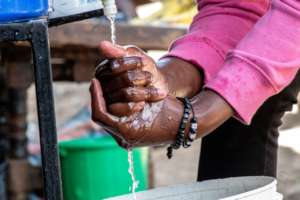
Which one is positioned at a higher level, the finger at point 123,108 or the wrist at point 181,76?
the wrist at point 181,76

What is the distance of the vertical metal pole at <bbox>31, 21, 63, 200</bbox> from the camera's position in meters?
1.07

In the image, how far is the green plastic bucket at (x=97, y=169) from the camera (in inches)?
113

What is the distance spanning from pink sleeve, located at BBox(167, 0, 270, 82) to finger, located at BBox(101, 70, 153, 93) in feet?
0.99

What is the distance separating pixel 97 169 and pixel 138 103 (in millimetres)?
1814

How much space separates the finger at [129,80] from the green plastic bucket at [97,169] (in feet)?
5.68

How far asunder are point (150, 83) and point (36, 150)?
236cm

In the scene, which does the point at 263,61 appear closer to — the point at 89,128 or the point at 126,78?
the point at 126,78

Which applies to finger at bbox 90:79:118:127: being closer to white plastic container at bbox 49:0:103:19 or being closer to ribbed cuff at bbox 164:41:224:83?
white plastic container at bbox 49:0:103:19

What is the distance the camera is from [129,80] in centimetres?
111

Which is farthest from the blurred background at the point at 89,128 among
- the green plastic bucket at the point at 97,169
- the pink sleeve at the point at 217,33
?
the pink sleeve at the point at 217,33

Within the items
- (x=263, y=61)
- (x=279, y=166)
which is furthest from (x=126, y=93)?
(x=279, y=166)

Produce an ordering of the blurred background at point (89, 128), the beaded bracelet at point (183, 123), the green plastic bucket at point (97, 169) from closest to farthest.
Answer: the beaded bracelet at point (183, 123) < the blurred background at point (89, 128) < the green plastic bucket at point (97, 169)

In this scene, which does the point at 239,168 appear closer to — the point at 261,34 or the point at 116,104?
the point at 261,34

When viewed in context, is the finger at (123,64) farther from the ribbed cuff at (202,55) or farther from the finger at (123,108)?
the ribbed cuff at (202,55)
